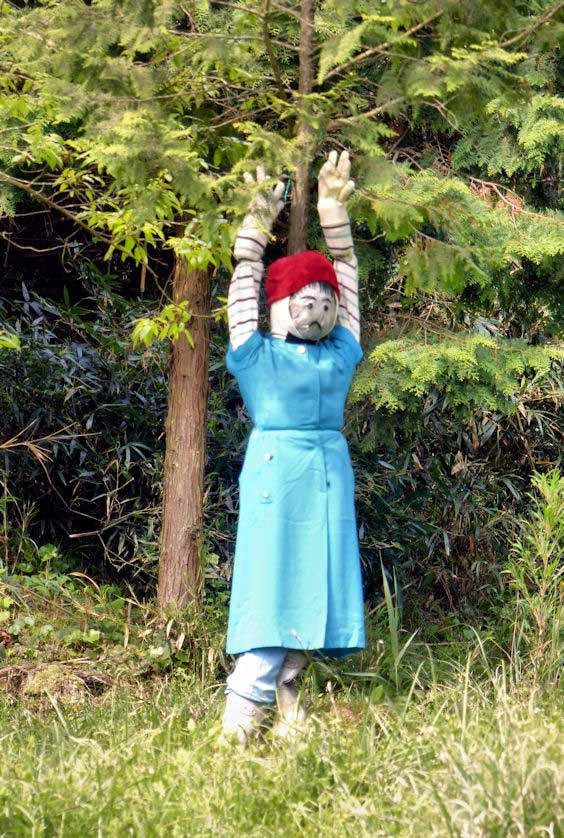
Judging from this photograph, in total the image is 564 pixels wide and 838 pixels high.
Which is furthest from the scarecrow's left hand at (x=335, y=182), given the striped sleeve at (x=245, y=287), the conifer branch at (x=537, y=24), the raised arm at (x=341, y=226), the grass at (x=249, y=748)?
the grass at (x=249, y=748)

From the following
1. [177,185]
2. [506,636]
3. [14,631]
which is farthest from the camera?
[506,636]

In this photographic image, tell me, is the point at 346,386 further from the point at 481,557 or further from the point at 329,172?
the point at 481,557

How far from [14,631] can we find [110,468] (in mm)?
1441

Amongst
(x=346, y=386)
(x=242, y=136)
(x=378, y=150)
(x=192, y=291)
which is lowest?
(x=346, y=386)

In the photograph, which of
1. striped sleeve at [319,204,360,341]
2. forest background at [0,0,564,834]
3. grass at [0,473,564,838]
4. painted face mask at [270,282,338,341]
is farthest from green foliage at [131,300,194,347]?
grass at [0,473,564,838]

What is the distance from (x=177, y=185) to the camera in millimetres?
3652

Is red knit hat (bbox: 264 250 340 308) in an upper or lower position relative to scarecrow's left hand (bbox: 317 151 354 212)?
lower

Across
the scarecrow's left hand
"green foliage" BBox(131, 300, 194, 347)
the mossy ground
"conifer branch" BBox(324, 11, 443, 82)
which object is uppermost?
"conifer branch" BBox(324, 11, 443, 82)

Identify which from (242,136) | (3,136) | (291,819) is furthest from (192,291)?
(291,819)

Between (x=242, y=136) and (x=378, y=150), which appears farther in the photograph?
(x=242, y=136)

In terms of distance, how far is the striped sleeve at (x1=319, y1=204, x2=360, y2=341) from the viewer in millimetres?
4203

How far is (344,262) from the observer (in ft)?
14.1

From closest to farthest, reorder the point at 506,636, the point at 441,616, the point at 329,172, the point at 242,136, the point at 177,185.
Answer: the point at 177,185 < the point at 329,172 < the point at 242,136 < the point at 506,636 < the point at 441,616

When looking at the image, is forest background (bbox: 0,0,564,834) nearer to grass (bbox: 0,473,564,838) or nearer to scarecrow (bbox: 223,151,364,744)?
grass (bbox: 0,473,564,838)
